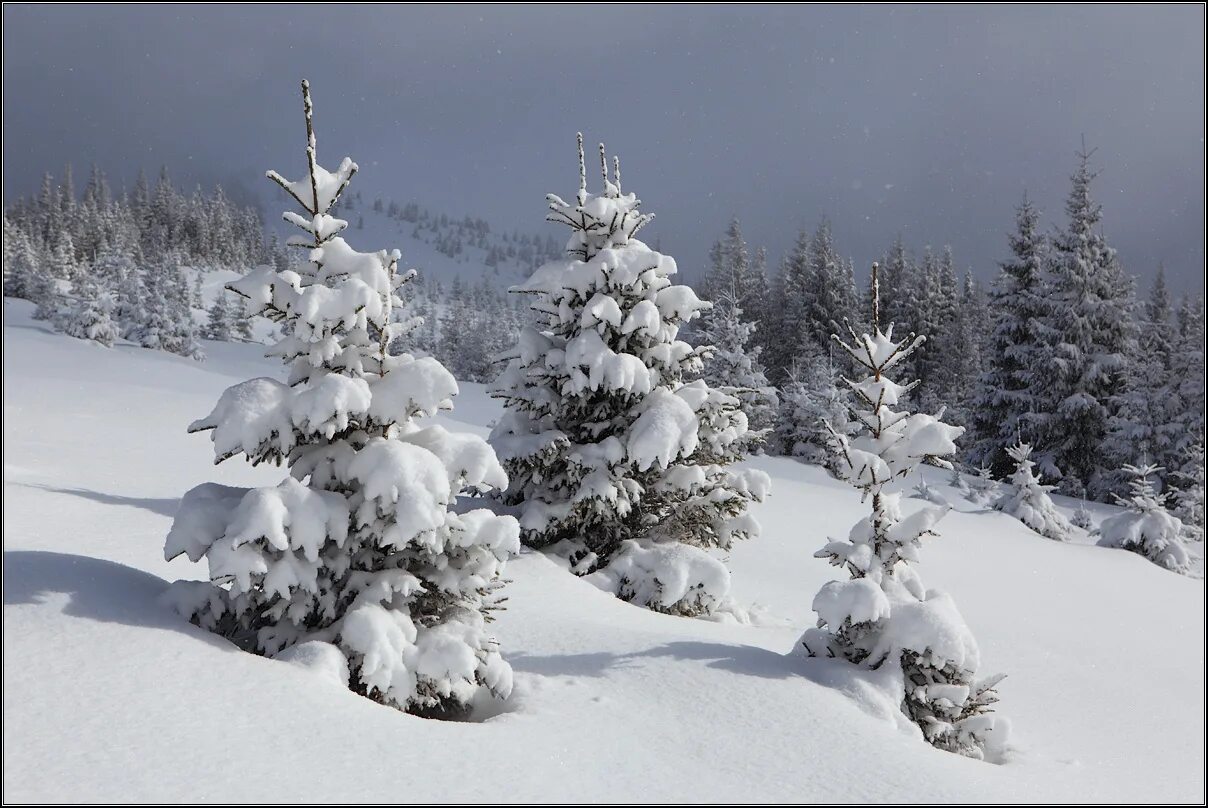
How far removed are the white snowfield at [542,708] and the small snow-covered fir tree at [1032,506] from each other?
33.0ft

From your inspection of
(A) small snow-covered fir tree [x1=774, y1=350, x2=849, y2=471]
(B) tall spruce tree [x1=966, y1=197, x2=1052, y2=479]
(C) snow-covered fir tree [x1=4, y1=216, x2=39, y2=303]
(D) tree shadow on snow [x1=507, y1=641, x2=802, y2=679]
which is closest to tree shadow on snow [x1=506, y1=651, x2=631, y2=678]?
(D) tree shadow on snow [x1=507, y1=641, x2=802, y2=679]

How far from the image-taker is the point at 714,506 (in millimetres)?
9898

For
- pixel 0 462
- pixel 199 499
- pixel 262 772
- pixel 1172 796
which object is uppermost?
pixel 0 462

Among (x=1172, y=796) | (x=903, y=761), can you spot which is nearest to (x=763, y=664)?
(x=903, y=761)

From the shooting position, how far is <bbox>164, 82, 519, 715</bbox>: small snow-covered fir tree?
4.75 m

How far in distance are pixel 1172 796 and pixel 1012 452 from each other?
1767cm

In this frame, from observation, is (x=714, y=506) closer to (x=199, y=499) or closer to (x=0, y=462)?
(x=199, y=499)

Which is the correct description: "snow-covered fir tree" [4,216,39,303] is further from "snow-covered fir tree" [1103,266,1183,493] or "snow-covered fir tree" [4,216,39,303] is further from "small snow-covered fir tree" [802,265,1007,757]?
"snow-covered fir tree" [1103,266,1183,493]

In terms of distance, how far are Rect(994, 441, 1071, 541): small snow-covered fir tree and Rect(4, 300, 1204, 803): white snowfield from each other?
10.1 meters

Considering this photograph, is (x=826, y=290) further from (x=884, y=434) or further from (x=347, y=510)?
(x=347, y=510)

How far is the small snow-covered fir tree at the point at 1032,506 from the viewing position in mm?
20547

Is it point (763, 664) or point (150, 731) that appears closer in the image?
point (150, 731)

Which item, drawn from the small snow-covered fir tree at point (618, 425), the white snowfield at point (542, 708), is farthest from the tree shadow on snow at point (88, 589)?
the small snow-covered fir tree at point (618, 425)

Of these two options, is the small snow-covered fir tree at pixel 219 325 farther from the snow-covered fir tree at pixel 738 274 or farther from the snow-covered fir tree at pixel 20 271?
the snow-covered fir tree at pixel 738 274
